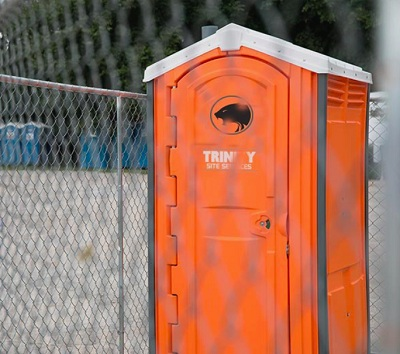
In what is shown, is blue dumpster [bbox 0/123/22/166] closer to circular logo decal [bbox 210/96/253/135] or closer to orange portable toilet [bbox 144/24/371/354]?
orange portable toilet [bbox 144/24/371/354]

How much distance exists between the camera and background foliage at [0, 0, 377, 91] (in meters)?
1.99

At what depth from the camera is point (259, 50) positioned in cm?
298

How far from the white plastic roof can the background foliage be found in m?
0.05

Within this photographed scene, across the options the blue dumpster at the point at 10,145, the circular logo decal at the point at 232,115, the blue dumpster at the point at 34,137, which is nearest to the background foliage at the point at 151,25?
the circular logo decal at the point at 232,115

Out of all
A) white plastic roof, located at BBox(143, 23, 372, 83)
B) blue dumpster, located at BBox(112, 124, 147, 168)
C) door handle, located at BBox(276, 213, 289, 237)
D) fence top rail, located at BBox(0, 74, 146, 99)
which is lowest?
door handle, located at BBox(276, 213, 289, 237)

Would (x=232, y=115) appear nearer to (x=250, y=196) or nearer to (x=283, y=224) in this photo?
(x=250, y=196)

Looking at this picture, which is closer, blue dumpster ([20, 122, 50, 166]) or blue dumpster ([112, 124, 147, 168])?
blue dumpster ([112, 124, 147, 168])

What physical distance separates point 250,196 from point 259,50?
22.8 inches

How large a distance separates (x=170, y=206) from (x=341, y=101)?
849mm

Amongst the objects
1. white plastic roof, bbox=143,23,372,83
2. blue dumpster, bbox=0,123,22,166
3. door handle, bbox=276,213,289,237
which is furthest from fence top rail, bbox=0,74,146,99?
blue dumpster, bbox=0,123,22,166

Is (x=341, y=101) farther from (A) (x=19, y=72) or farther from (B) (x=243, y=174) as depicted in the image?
(A) (x=19, y=72)

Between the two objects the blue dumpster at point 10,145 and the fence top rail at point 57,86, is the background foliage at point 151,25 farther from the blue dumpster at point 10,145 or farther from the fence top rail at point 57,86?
the blue dumpster at point 10,145

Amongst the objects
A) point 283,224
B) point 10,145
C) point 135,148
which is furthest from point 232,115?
point 10,145

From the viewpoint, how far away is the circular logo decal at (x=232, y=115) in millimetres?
3014
